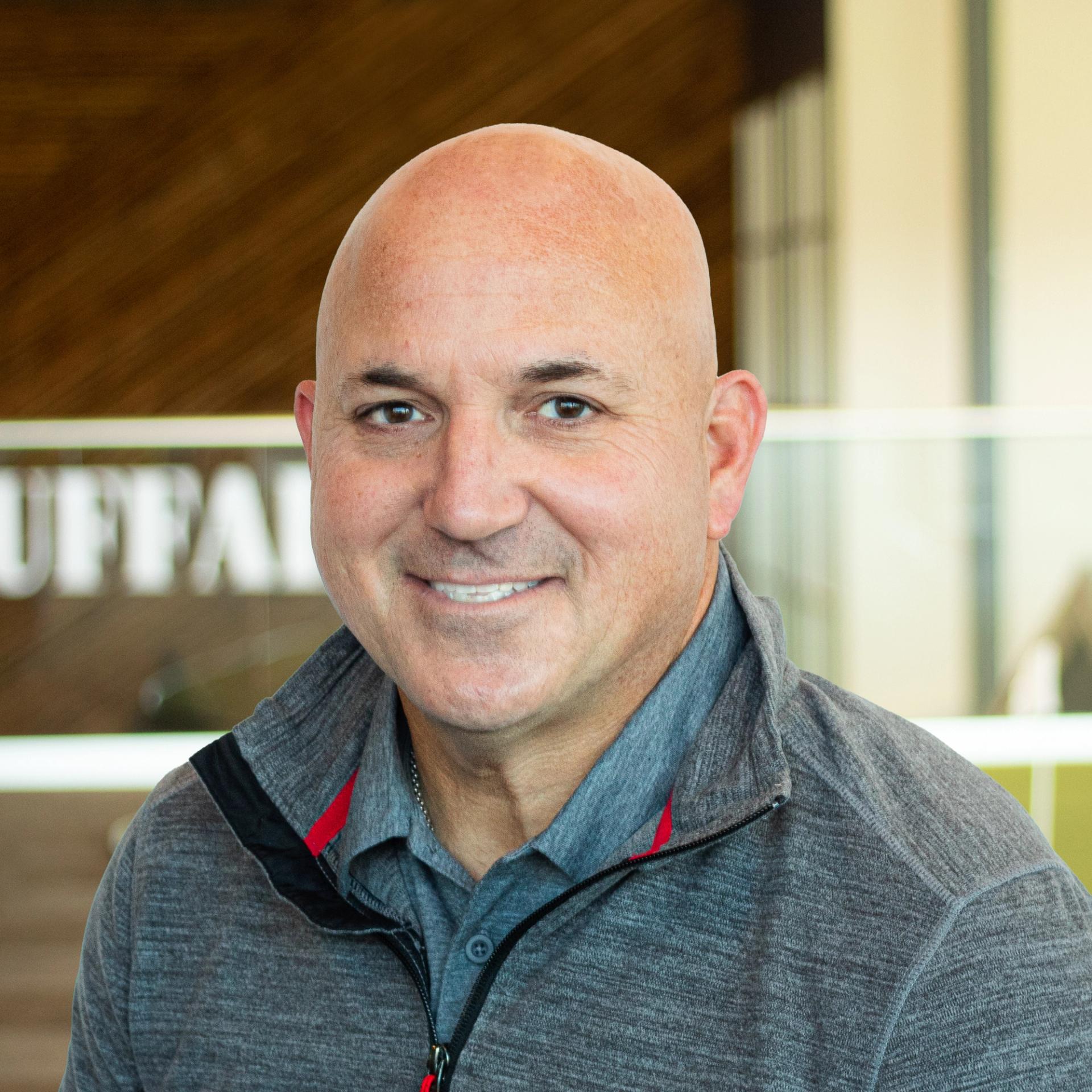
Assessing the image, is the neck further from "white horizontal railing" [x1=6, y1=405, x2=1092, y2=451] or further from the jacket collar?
"white horizontal railing" [x1=6, y1=405, x2=1092, y2=451]

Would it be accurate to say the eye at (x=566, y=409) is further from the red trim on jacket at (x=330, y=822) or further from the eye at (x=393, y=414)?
the red trim on jacket at (x=330, y=822)

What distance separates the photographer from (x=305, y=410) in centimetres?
117

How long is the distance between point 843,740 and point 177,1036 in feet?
1.76

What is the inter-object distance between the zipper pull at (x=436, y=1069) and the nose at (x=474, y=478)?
336 millimetres

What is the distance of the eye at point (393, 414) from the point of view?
96 cm

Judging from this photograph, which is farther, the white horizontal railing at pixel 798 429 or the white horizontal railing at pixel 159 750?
the white horizontal railing at pixel 798 429

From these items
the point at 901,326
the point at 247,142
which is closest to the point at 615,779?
the point at 901,326

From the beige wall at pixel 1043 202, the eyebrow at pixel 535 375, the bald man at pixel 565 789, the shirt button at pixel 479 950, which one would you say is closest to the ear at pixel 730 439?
the bald man at pixel 565 789

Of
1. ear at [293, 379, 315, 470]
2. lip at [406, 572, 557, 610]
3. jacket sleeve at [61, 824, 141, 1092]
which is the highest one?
ear at [293, 379, 315, 470]

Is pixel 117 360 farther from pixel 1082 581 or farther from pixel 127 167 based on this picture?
pixel 1082 581

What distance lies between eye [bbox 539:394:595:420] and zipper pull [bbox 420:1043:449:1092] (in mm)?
424

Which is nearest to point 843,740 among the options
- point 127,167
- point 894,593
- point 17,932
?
point 894,593

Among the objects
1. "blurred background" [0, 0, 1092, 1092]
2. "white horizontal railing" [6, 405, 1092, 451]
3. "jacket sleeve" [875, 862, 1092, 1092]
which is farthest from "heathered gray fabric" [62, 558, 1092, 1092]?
"white horizontal railing" [6, 405, 1092, 451]

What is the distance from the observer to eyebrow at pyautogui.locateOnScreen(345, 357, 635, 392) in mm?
917
